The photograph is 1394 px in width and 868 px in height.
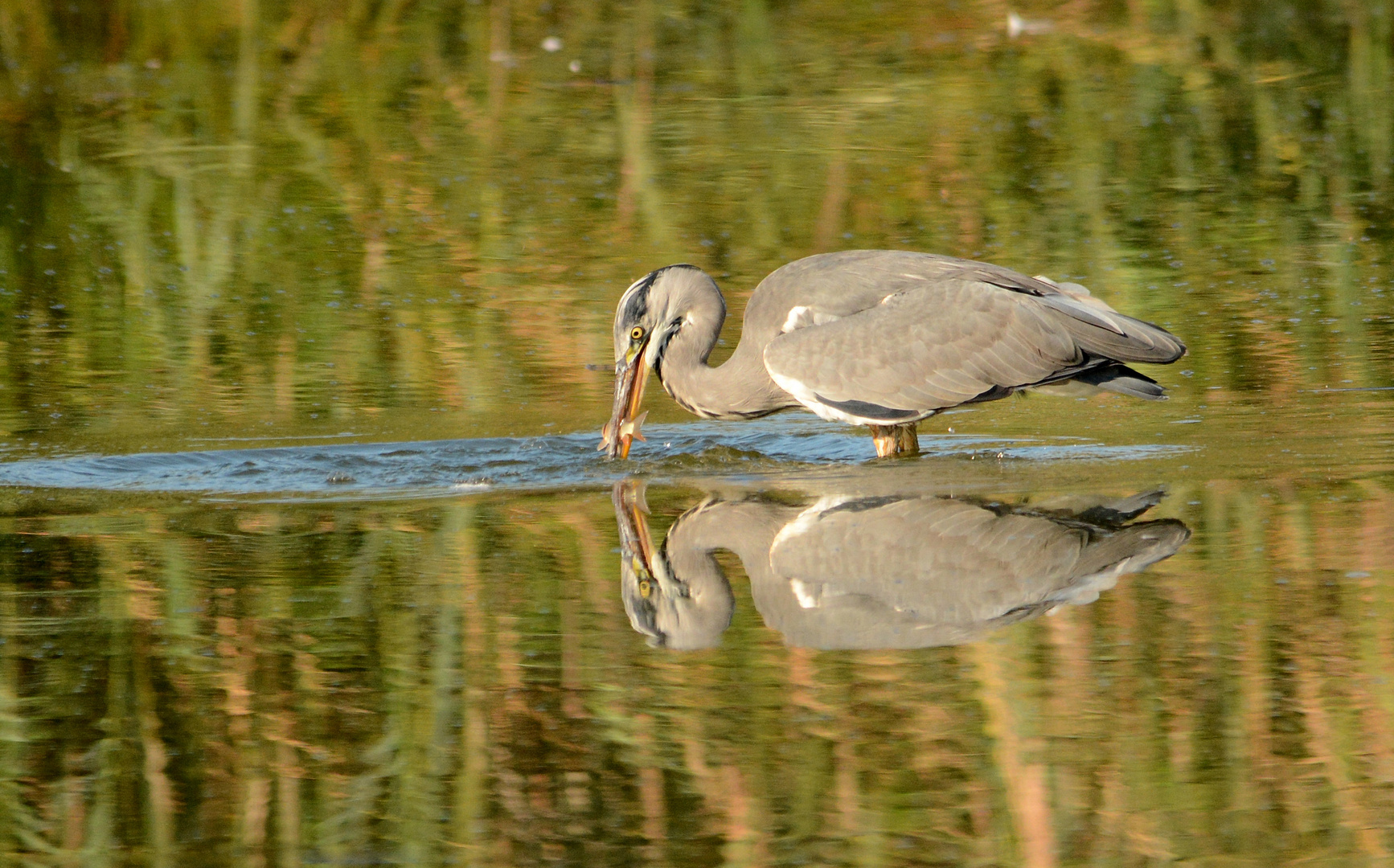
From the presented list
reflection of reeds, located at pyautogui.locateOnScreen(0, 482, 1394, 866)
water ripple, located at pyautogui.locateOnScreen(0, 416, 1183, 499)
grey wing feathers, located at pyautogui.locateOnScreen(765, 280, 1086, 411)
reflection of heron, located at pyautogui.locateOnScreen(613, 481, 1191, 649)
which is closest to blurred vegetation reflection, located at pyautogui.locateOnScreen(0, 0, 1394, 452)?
water ripple, located at pyautogui.locateOnScreen(0, 416, 1183, 499)

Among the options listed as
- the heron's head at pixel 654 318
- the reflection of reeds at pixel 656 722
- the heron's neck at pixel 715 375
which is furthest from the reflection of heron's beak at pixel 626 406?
the reflection of reeds at pixel 656 722

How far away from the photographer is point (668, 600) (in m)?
5.05

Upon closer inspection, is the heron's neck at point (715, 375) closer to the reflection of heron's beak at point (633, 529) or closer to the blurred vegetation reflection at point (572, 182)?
the blurred vegetation reflection at point (572, 182)

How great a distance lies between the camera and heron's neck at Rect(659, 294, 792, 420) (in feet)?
23.5

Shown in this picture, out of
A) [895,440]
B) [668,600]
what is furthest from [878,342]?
[668,600]

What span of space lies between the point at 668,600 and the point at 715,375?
90.0 inches

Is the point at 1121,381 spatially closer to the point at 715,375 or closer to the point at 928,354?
the point at 928,354

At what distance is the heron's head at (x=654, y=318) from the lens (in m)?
7.19

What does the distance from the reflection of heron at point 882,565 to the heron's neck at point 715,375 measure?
112cm

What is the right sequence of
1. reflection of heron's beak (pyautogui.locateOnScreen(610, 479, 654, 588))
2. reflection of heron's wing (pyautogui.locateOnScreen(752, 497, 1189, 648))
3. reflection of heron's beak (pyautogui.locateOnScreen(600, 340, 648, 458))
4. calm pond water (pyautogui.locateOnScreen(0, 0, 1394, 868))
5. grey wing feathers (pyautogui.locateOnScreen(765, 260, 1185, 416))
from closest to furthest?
calm pond water (pyautogui.locateOnScreen(0, 0, 1394, 868))
reflection of heron's wing (pyautogui.locateOnScreen(752, 497, 1189, 648))
reflection of heron's beak (pyautogui.locateOnScreen(610, 479, 654, 588))
grey wing feathers (pyautogui.locateOnScreen(765, 260, 1185, 416))
reflection of heron's beak (pyautogui.locateOnScreen(600, 340, 648, 458))

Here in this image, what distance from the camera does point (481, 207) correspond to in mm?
11922

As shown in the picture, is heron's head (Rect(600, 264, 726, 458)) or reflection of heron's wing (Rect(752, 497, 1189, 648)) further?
heron's head (Rect(600, 264, 726, 458))

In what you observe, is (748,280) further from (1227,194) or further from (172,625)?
(172,625)

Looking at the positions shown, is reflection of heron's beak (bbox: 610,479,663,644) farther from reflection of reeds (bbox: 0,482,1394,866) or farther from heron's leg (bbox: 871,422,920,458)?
heron's leg (bbox: 871,422,920,458)
